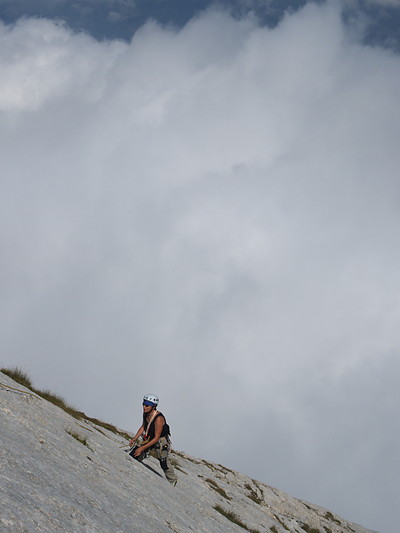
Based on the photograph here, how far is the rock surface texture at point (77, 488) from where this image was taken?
24.6ft

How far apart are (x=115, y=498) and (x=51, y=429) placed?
11.3 feet

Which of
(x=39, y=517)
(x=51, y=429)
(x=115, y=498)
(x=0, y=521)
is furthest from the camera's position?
(x=51, y=429)

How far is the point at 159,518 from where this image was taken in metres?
11.6

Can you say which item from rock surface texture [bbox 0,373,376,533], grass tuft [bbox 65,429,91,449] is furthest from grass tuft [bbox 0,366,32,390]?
grass tuft [bbox 65,429,91,449]

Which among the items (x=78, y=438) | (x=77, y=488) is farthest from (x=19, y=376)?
(x=77, y=488)

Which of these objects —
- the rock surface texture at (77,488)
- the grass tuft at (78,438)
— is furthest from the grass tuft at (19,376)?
the grass tuft at (78,438)

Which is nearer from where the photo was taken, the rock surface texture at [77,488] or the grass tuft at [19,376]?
the rock surface texture at [77,488]

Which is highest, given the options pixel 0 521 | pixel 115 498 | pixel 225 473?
pixel 225 473

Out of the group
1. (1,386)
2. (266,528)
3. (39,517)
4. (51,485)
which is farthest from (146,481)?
(266,528)

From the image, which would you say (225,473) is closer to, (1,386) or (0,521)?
(1,386)

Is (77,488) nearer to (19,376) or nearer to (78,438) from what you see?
(78,438)

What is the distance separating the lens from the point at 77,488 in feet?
31.7

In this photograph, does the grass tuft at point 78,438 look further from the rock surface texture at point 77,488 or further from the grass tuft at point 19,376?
the grass tuft at point 19,376

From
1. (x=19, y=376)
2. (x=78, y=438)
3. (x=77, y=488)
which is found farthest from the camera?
(x=19, y=376)
